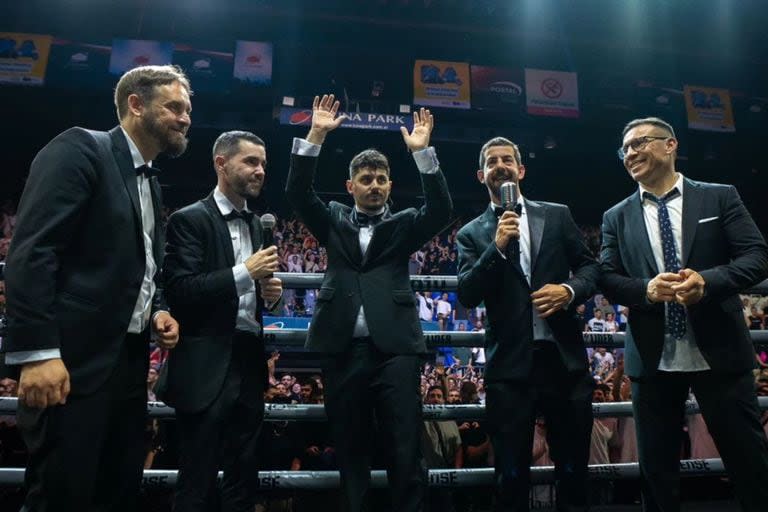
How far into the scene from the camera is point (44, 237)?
5.02 ft

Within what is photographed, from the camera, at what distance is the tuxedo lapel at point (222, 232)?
90.9 inches

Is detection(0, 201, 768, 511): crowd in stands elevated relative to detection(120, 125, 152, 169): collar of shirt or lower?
lower

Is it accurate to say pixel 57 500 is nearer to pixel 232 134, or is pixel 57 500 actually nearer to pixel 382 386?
pixel 382 386

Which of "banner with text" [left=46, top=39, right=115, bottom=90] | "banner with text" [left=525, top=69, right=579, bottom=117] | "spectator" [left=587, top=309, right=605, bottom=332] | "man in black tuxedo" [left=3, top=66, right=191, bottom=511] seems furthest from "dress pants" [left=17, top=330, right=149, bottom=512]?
"banner with text" [left=525, top=69, right=579, bottom=117]

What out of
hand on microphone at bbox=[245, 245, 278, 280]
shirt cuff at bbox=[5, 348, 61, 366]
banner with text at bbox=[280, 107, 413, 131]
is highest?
banner with text at bbox=[280, 107, 413, 131]

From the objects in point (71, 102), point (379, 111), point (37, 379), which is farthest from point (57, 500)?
point (71, 102)

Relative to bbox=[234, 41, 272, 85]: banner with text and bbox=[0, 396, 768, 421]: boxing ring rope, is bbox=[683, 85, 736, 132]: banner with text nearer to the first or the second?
bbox=[234, 41, 272, 85]: banner with text

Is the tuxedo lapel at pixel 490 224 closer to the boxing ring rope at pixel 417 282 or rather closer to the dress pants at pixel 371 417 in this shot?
the boxing ring rope at pixel 417 282

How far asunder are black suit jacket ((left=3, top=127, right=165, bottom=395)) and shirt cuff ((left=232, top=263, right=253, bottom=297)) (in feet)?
1.26

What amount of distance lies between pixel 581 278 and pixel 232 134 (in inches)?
66.3

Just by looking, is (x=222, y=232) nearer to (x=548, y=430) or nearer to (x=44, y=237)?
(x=44, y=237)

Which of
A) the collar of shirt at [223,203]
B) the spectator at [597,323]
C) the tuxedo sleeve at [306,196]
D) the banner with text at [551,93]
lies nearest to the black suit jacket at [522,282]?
the tuxedo sleeve at [306,196]

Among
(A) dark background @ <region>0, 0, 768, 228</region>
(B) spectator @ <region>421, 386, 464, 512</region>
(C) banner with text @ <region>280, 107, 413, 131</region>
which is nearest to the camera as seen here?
(B) spectator @ <region>421, 386, 464, 512</region>

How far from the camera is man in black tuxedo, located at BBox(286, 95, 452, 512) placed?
2.16 meters
